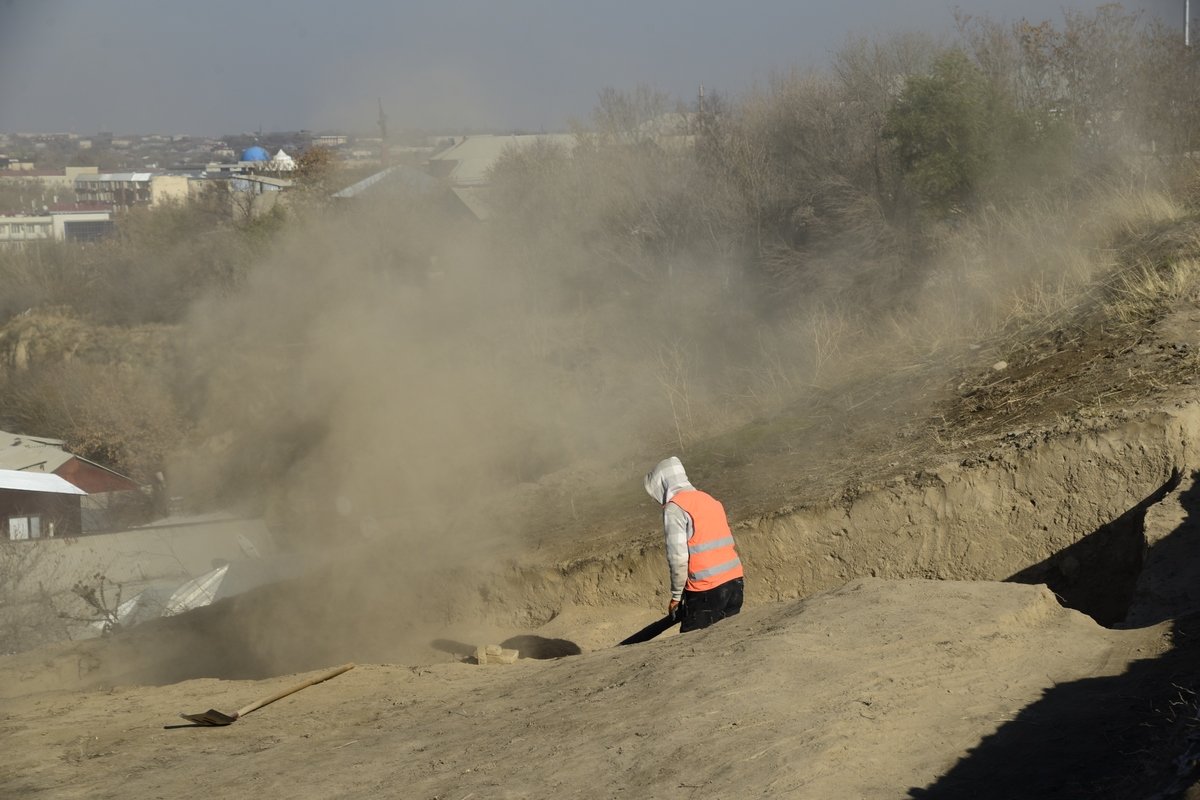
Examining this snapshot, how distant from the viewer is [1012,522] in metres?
8.95

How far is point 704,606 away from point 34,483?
24.6 m

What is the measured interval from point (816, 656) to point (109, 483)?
2929 cm

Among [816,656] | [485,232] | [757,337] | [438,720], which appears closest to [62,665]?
[438,720]

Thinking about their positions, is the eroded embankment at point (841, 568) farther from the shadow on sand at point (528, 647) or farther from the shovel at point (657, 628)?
the shovel at point (657, 628)

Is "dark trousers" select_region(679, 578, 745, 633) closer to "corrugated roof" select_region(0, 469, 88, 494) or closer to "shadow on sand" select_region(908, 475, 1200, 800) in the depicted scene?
"shadow on sand" select_region(908, 475, 1200, 800)

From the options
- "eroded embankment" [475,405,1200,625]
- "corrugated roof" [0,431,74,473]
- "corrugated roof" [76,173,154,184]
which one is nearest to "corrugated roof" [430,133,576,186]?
"corrugated roof" [0,431,74,473]

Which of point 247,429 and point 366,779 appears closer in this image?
point 366,779

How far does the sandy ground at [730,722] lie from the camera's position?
486 cm

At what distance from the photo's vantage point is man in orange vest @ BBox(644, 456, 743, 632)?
7.27 m

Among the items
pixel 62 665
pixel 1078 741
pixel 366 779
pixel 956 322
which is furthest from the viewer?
pixel 956 322

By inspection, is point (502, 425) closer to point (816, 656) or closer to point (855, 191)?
point (855, 191)

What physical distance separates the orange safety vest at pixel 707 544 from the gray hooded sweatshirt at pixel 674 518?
0.13 feet

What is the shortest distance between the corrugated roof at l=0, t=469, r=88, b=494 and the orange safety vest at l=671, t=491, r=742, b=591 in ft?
78.8

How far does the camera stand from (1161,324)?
36.8ft
